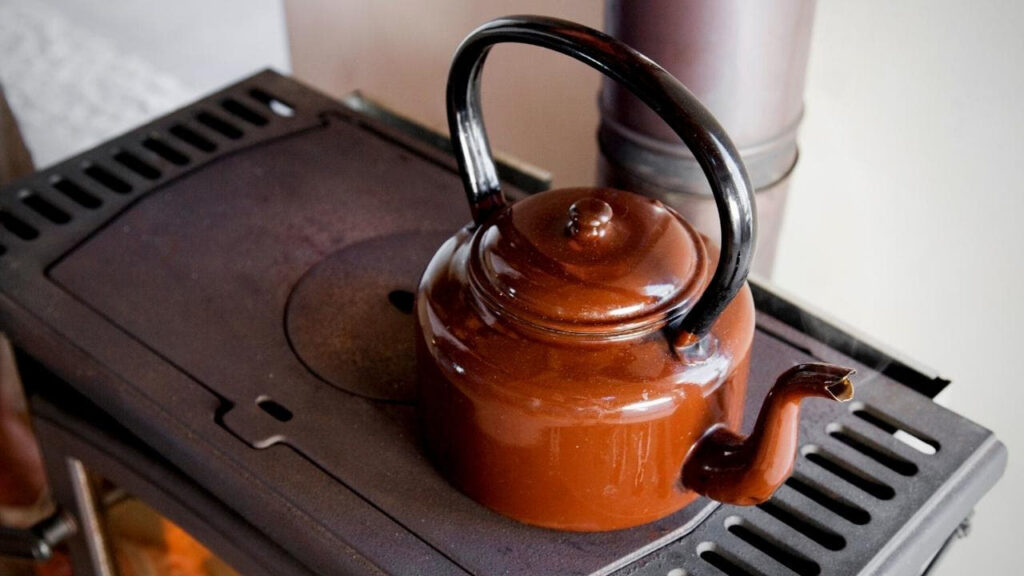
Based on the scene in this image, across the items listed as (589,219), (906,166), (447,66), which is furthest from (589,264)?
(447,66)

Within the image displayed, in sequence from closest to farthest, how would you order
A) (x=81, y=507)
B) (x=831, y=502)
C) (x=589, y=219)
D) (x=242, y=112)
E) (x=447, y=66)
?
(x=589, y=219) < (x=831, y=502) < (x=81, y=507) < (x=242, y=112) < (x=447, y=66)

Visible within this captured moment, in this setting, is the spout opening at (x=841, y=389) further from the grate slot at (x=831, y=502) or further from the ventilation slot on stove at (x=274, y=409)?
the ventilation slot on stove at (x=274, y=409)

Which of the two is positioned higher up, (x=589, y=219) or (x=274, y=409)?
(x=589, y=219)

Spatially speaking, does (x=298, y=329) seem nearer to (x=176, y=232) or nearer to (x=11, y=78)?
(x=176, y=232)

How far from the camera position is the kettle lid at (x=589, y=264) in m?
0.75

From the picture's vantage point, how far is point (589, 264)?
0.77m

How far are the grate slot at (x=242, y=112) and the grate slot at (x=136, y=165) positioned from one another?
0.14m

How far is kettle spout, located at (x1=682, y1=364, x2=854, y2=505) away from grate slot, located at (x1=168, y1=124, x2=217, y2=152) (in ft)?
2.57

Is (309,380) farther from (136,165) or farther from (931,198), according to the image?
(931,198)

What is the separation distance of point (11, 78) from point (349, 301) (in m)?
1.99

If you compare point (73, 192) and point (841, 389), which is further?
point (73, 192)

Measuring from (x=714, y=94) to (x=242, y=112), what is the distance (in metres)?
0.65

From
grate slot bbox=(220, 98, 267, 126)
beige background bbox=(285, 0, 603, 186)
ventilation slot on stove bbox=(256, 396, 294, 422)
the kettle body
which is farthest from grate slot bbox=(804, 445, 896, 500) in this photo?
grate slot bbox=(220, 98, 267, 126)

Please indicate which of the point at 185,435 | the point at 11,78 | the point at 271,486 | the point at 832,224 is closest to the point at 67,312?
the point at 185,435
